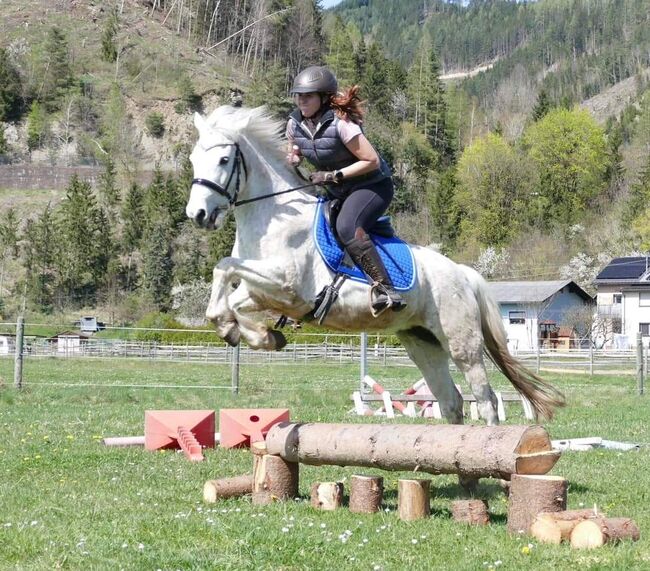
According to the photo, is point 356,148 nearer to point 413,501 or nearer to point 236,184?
point 236,184

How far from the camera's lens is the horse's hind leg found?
856 centimetres

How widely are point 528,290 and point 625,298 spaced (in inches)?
→ 265

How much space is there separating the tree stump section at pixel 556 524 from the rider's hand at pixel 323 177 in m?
3.20

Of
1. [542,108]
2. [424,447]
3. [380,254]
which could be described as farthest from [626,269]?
[424,447]

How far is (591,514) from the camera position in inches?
230

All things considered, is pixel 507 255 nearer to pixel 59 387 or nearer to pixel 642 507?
pixel 59 387

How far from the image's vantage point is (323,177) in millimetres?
7641

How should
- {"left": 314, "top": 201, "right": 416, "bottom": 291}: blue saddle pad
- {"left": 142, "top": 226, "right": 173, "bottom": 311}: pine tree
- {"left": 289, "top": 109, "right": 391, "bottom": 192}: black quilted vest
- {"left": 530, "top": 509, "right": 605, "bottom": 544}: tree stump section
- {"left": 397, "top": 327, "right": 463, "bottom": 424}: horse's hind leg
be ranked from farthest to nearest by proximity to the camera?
{"left": 142, "top": 226, "right": 173, "bottom": 311}: pine tree → {"left": 397, "top": 327, "right": 463, "bottom": 424}: horse's hind leg → {"left": 289, "top": 109, "right": 391, "bottom": 192}: black quilted vest → {"left": 314, "top": 201, "right": 416, "bottom": 291}: blue saddle pad → {"left": 530, "top": 509, "right": 605, "bottom": 544}: tree stump section

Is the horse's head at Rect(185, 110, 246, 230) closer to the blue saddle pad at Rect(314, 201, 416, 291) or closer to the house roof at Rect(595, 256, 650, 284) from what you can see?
the blue saddle pad at Rect(314, 201, 416, 291)

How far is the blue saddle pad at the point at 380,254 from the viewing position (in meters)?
7.57

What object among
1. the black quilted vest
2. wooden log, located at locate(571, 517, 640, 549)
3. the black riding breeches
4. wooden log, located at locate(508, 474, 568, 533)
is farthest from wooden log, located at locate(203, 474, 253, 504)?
wooden log, located at locate(571, 517, 640, 549)

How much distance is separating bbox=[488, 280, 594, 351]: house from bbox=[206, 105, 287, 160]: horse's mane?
185 ft

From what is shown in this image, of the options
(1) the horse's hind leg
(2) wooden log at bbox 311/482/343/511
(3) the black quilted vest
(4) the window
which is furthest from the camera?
(4) the window

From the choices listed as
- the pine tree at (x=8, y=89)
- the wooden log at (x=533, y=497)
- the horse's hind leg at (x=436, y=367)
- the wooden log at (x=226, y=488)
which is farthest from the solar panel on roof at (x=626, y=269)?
the pine tree at (x=8, y=89)
